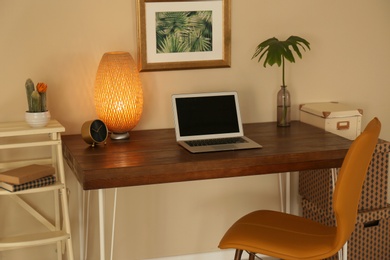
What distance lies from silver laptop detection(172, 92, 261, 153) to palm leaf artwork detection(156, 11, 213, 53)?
0.31 metres

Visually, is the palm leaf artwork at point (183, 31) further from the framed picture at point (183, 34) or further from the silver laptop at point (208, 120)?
the silver laptop at point (208, 120)

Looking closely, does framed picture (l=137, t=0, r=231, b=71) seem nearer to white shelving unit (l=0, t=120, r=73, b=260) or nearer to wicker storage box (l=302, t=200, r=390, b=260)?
white shelving unit (l=0, t=120, r=73, b=260)

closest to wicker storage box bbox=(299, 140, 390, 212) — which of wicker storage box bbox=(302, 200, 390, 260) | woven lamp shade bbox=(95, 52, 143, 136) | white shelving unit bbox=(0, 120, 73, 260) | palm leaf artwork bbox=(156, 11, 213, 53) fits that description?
wicker storage box bbox=(302, 200, 390, 260)

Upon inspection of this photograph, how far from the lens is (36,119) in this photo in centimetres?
275

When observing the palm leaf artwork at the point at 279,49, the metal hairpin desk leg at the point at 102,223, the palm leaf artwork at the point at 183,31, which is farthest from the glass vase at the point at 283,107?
the metal hairpin desk leg at the point at 102,223

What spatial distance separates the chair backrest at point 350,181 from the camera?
2.35 m

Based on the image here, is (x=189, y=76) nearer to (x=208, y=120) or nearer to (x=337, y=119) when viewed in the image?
(x=208, y=120)

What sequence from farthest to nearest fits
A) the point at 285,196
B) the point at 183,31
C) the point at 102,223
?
the point at 285,196
the point at 183,31
the point at 102,223

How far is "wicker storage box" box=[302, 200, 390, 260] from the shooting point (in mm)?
3162

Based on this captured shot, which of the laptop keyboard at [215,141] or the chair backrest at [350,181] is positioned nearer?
the chair backrest at [350,181]

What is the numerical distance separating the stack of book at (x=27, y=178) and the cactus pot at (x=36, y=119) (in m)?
0.18

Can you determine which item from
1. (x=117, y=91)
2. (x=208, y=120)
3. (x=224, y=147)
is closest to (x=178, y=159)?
(x=224, y=147)

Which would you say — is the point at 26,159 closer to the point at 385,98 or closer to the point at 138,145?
the point at 138,145

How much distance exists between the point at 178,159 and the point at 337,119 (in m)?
0.92
